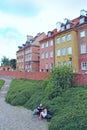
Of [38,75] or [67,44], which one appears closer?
[38,75]

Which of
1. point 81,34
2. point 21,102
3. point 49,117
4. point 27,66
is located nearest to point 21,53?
point 27,66

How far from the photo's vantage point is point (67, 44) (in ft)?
181

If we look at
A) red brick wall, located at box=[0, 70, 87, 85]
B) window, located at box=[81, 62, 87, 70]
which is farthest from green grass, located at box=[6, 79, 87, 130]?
window, located at box=[81, 62, 87, 70]

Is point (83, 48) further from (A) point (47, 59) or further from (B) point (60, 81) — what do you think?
(B) point (60, 81)

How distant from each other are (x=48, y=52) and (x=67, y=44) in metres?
9.95

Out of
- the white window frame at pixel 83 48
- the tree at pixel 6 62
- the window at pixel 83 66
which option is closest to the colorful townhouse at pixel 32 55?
the tree at pixel 6 62

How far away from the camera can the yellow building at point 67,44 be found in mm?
52441

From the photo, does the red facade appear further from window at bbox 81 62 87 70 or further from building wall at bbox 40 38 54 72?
building wall at bbox 40 38 54 72

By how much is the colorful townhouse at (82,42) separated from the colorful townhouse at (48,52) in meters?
11.4

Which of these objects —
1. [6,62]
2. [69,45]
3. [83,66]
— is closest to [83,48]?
[83,66]

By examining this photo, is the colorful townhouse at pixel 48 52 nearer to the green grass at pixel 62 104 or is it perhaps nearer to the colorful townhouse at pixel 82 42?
the colorful townhouse at pixel 82 42

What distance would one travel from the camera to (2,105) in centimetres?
2853

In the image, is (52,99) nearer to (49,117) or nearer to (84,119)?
(49,117)

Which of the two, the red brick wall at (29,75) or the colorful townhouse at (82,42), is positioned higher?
the colorful townhouse at (82,42)
